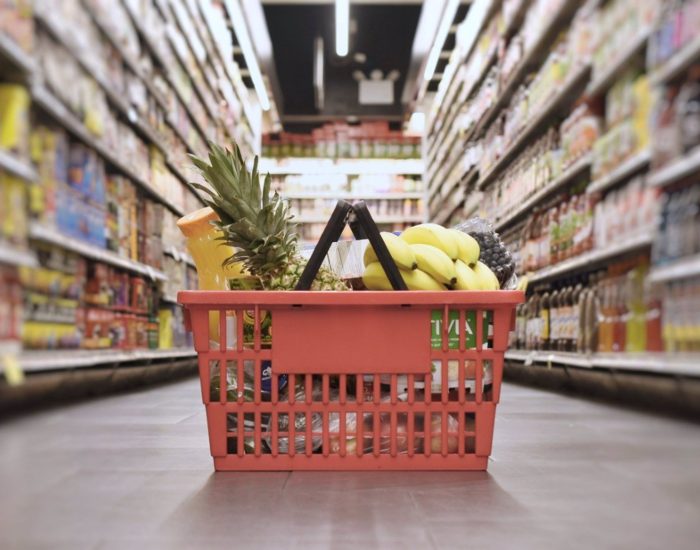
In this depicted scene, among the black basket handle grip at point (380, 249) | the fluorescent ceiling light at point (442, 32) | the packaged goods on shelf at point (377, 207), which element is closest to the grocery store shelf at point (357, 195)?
the packaged goods on shelf at point (377, 207)

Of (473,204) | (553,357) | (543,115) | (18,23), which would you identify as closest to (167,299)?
(553,357)

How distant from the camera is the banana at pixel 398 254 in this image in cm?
146

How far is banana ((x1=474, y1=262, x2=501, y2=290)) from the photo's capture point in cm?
152

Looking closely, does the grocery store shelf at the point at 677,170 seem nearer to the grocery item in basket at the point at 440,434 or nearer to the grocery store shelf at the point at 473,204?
the grocery item in basket at the point at 440,434

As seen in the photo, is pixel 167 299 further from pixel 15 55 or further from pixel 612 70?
pixel 15 55

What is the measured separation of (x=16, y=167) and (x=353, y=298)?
0.72 m

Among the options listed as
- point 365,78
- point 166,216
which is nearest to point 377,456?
point 166,216

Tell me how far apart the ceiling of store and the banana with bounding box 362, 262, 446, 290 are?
619cm

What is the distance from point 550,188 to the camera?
3.59m

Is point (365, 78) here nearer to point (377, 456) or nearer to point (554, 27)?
point (554, 27)

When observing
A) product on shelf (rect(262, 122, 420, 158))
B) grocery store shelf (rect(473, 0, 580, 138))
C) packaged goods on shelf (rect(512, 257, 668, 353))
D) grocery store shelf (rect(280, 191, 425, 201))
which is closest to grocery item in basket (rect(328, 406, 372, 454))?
packaged goods on shelf (rect(512, 257, 668, 353))

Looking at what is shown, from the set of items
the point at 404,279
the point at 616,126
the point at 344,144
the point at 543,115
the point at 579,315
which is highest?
the point at 344,144

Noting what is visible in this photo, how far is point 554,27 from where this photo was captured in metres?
3.67

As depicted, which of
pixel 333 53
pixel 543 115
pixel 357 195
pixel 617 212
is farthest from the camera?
pixel 357 195
